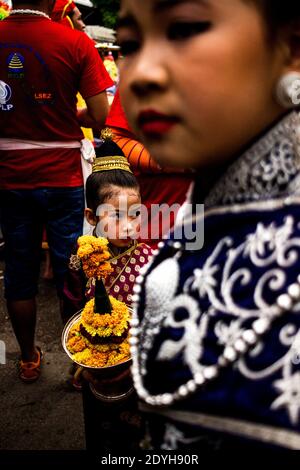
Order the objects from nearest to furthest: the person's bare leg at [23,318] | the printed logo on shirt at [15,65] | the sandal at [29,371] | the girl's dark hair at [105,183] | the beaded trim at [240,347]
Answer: the beaded trim at [240,347] → the girl's dark hair at [105,183] → the printed logo on shirt at [15,65] → the person's bare leg at [23,318] → the sandal at [29,371]

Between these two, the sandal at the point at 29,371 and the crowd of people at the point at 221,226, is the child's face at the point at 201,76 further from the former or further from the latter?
the sandal at the point at 29,371

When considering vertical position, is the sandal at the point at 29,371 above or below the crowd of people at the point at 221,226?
below

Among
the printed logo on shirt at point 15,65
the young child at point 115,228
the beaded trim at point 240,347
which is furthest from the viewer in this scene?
the printed logo on shirt at point 15,65

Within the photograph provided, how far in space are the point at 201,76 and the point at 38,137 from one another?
6.38 feet

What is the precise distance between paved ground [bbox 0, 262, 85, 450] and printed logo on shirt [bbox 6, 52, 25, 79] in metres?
1.79

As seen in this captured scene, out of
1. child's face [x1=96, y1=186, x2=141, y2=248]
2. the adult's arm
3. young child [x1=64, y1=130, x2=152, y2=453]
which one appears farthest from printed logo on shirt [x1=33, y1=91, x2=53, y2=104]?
child's face [x1=96, y1=186, x2=141, y2=248]

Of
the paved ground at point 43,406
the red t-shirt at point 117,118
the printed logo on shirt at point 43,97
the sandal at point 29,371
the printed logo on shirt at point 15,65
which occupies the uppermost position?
the printed logo on shirt at point 15,65

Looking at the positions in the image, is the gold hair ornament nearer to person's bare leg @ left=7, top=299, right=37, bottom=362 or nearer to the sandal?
person's bare leg @ left=7, top=299, right=37, bottom=362

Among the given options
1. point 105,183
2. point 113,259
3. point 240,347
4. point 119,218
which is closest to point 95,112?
point 105,183

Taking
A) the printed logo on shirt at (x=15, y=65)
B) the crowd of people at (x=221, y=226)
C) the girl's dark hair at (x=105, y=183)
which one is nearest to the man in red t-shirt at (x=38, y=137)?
the printed logo on shirt at (x=15, y=65)

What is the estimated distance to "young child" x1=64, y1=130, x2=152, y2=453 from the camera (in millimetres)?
1626

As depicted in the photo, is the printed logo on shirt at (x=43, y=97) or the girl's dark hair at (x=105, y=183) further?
the printed logo on shirt at (x=43, y=97)

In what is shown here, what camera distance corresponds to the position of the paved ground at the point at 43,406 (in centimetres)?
232

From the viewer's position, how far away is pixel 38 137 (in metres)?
2.41
